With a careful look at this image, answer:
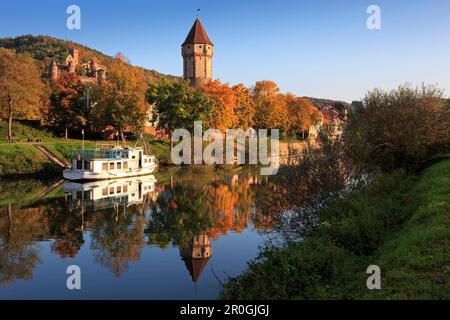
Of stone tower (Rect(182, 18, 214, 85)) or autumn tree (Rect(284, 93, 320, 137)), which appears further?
autumn tree (Rect(284, 93, 320, 137))

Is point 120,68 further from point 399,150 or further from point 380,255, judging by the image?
point 380,255

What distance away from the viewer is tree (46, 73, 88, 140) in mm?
58781

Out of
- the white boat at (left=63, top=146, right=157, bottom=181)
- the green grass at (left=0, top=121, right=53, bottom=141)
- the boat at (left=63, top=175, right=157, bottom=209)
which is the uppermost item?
the green grass at (left=0, top=121, right=53, bottom=141)

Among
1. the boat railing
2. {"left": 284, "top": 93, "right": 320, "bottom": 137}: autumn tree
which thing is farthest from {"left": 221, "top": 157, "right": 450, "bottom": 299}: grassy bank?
{"left": 284, "top": 93, "right": 320, "bottom": 137}: autumn tree

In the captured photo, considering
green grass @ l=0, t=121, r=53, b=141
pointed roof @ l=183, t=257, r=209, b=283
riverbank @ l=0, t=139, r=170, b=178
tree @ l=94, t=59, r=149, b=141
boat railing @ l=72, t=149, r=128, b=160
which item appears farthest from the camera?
tree @ l=94, t=59, r=149, b=141

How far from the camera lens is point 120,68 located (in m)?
59.9

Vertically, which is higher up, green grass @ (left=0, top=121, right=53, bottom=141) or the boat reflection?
green grass @ (left=0, top=121, right=53, bottom=141)

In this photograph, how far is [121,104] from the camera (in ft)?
180

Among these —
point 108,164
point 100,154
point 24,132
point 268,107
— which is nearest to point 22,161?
point 100,154

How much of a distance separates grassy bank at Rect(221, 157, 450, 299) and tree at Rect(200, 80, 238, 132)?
158ft

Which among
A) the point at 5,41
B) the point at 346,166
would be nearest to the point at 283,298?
the point at 346,166

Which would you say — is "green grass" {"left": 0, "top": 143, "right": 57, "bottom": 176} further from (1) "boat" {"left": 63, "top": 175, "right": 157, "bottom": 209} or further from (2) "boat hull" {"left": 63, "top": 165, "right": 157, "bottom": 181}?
(1) "boat" {"left": 63, "top": 175, "right": 157, "bottom": 209}

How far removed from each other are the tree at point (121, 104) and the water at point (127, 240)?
73.1 feet
